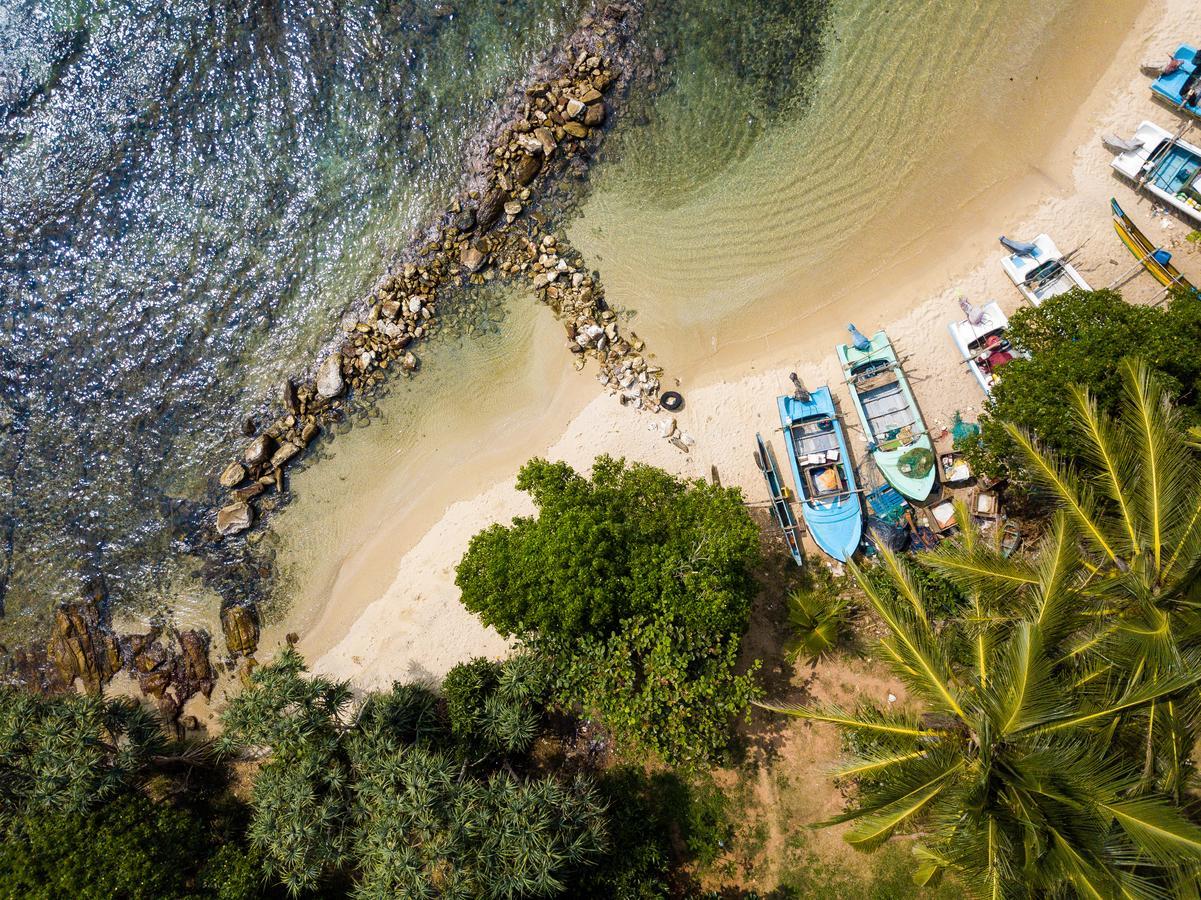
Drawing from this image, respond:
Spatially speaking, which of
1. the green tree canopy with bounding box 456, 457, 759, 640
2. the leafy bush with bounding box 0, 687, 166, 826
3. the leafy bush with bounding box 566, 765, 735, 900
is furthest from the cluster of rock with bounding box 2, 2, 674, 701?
the leafy bush with bounding box 566, 765, 735, 900

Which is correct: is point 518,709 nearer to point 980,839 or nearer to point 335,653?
point 335,653

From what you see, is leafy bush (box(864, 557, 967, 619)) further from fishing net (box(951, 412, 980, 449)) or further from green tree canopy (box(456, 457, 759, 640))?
fishing net (box(951, 412, 980, 449))

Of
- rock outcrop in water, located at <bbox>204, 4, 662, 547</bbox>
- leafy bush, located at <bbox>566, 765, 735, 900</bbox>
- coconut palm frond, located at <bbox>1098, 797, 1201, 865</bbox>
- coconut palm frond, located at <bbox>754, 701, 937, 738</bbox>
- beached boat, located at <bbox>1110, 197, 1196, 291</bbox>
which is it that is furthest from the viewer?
rock outcrop in water, located at <bbox>204, 4, 662, 547</bbox>

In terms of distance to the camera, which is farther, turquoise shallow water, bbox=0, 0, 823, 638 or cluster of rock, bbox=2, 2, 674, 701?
turquoise shallow water, bbox=0, 0, 823, 638

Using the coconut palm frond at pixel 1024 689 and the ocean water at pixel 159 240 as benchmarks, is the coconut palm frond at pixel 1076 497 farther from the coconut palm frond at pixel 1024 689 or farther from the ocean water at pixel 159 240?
the ocean water at pixel 159 240

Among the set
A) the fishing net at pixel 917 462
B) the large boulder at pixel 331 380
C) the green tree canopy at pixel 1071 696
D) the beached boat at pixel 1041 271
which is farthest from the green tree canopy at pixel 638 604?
the beached boat at pixel 1041 271

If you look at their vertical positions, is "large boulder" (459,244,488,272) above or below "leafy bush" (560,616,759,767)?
above

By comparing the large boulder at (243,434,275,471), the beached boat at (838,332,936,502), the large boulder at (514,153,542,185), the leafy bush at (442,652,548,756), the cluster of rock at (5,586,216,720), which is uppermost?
the large boulder at (514,153,542,185)
